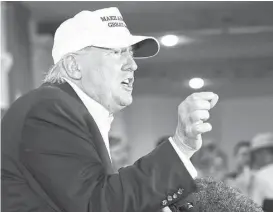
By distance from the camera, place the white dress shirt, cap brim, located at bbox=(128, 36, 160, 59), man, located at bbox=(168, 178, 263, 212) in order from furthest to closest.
A: cap brim, located at bbox=(128, 36, 160, 59), the white dress shirt, man, located at bbox=(168, 178, 263, 212)

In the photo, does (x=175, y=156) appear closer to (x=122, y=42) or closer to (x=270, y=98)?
(x=122, y=42)

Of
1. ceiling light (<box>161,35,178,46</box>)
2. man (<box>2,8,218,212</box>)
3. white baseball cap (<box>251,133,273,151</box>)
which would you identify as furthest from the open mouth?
ceiling light (<box>161,35,178,46</box>)

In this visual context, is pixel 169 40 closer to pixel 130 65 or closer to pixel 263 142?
pixel 263 142

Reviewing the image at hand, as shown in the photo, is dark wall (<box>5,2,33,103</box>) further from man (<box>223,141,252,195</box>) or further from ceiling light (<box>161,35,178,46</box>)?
man (<box>223,141,252,195</box>)

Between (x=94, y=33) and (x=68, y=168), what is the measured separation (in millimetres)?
306

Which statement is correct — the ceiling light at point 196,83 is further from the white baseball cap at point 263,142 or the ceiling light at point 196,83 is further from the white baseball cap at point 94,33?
the white baseball cap at point 94,33

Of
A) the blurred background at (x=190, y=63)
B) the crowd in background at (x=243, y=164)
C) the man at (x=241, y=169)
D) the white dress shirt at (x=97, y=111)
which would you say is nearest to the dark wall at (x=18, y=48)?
the blurred background at (x=190, y=63)

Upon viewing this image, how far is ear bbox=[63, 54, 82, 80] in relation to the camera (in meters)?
1.08

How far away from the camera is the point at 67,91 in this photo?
1029 mm

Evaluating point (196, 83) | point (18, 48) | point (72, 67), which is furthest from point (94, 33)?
point (196, 83)

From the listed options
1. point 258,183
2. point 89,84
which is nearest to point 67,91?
point 89,84

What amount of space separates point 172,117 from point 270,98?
2.83 feet

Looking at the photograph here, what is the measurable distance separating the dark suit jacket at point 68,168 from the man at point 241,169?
7.22 ft

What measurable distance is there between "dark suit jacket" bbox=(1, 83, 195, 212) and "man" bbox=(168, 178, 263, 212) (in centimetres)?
10
